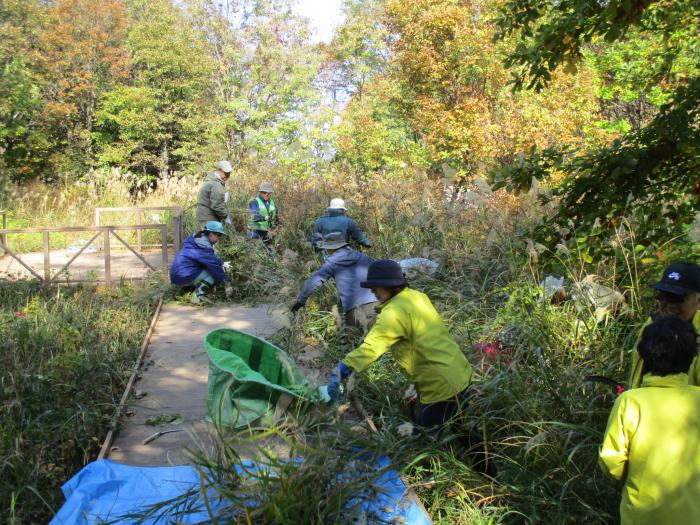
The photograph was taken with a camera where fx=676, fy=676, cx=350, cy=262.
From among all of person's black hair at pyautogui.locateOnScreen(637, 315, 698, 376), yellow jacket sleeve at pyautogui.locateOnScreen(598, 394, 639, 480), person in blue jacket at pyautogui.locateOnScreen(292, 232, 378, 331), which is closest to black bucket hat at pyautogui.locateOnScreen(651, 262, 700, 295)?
person's black hair at pyautogui.locateOnScreen(637, 315, 698, 376)

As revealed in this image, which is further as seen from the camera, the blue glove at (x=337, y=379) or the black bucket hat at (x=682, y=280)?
the blue glove at (x=337, y=379)

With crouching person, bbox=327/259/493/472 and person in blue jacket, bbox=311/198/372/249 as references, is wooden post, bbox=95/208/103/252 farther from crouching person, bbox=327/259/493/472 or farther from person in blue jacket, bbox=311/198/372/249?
crouching person, bbox=327/259/493/472

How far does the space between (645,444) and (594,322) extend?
246cm

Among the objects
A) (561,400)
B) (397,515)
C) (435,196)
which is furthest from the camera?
(435,196)

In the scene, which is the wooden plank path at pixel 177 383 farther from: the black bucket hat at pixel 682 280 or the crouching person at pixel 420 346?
the black bucket hat at pixel 682 280

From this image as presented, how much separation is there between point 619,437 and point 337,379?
84.1 inches

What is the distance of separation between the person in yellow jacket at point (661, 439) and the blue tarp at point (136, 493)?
53.3 inches

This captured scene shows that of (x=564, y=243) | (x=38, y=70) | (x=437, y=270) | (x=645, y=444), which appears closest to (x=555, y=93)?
(x=437, y=270)

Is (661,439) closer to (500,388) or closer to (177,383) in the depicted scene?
(500,388)

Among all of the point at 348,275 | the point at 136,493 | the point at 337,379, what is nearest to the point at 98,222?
the point at 348,275

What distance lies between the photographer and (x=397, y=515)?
12.3 ft

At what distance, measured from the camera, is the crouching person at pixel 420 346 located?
434cm

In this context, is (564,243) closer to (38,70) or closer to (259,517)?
(259,517)

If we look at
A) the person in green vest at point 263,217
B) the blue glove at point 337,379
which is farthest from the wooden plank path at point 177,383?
the person in green vest at point 263,217
